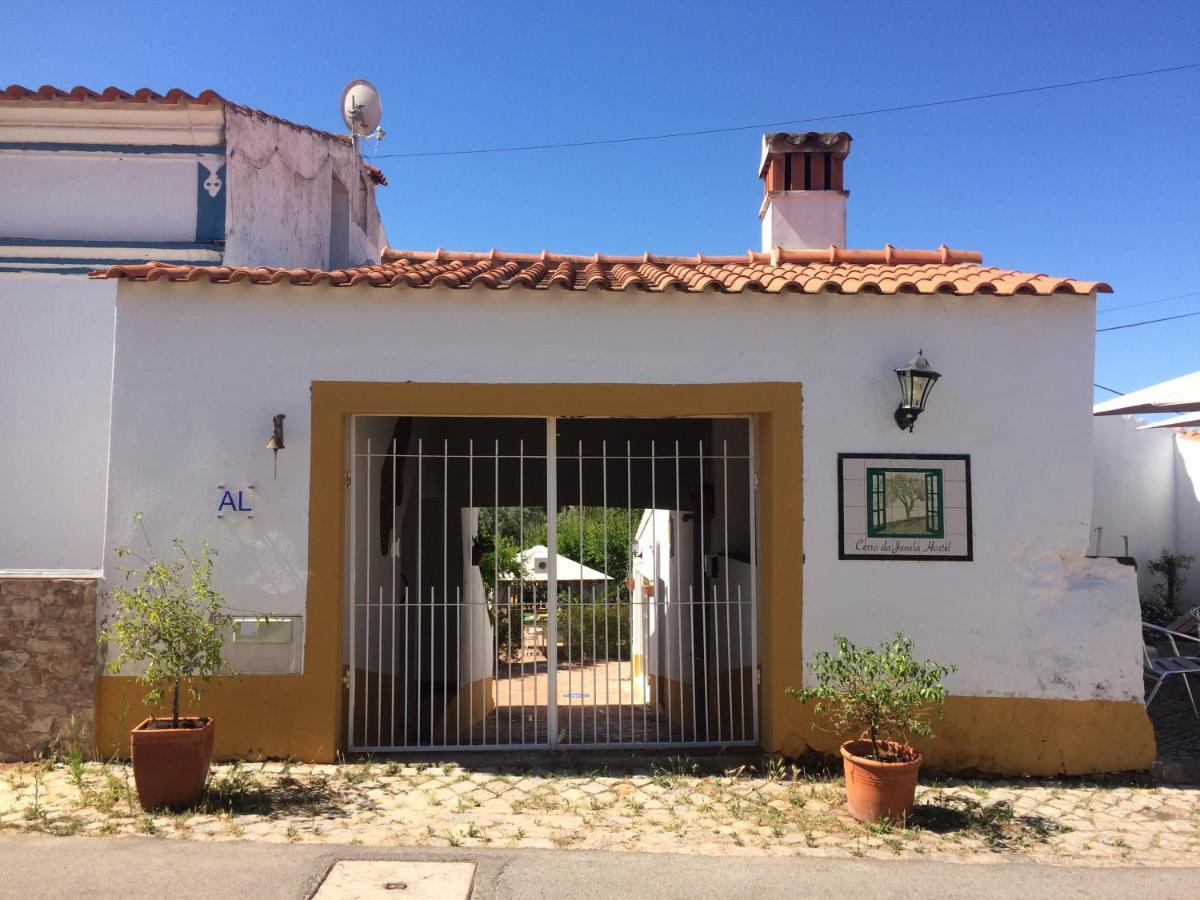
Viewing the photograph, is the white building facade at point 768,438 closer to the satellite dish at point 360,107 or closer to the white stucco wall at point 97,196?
the white stucco wall at point 97,196

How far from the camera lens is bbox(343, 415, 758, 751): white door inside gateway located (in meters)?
6.46

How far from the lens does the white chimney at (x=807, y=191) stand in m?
9.02

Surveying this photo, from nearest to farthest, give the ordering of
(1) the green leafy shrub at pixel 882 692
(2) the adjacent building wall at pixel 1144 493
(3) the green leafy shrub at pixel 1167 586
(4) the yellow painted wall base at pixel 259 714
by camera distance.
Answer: (1) the green leafy shrub at pixel 882 692
(4) the yellow painted wall base at pixel 259 714
(3) the green leafy shrub at pixel 1167 586
(2) the adjacent building wall at pixel 1144 493

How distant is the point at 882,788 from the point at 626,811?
1.50 metres

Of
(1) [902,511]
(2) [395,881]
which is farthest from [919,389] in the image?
(2) [395,881]

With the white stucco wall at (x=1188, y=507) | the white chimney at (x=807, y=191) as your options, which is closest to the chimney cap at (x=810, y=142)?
the white chimney at (x=807, y=191)

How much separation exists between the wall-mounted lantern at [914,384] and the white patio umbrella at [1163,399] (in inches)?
102

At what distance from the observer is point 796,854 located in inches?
179

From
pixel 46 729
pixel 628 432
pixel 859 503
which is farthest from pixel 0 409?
pixel 859 503

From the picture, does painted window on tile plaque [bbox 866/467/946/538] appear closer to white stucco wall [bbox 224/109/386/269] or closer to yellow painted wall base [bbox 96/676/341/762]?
yellow painted wall base [bbox 96/676/341/762]

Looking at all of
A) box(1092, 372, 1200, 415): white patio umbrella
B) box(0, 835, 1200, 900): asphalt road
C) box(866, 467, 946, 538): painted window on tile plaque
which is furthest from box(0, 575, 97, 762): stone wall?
box(1092, 372, 1200, 415): white patio umbrella

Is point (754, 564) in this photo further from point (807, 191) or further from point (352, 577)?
point (807, 191)

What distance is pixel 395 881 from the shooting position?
414cm

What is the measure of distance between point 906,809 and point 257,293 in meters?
5.40
